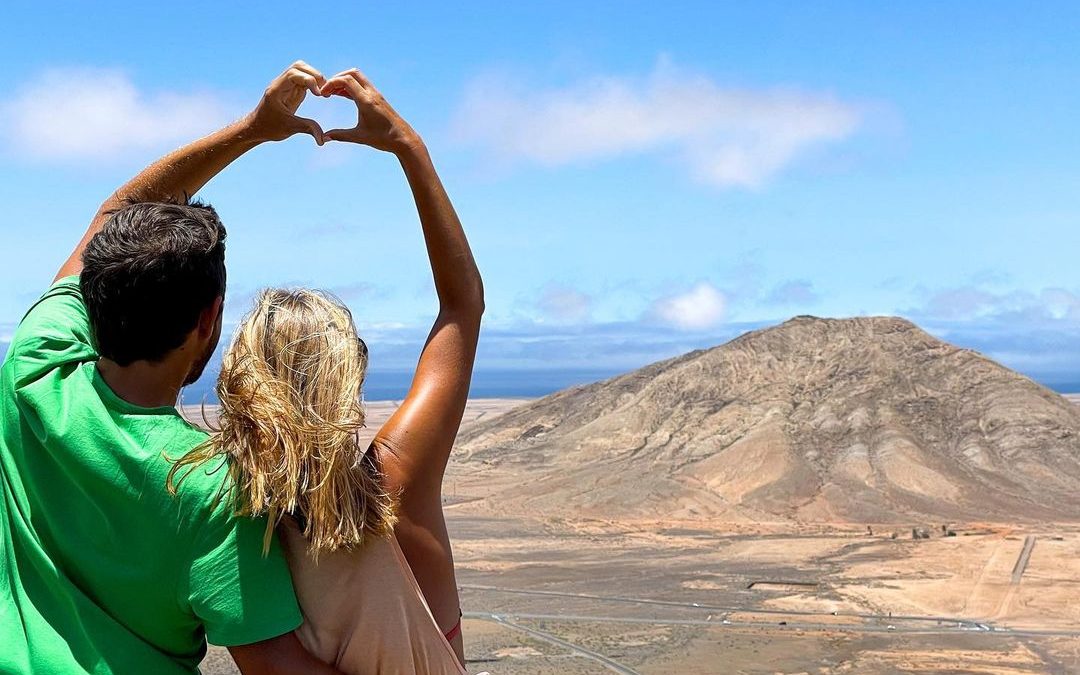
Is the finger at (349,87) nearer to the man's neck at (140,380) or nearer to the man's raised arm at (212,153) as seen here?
the man's raised arm at (212,153)

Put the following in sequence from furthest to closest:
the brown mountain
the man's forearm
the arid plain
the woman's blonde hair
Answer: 1. the brown mountain
2. the arid plain
3. the man's forearm
4. the woman's blonde hair

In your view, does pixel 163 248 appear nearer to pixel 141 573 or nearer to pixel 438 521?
pixel 141 573

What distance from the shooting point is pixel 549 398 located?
164 ft

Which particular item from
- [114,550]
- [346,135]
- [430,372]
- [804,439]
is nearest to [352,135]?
[346,135]

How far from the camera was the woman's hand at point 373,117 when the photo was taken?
2297 mm

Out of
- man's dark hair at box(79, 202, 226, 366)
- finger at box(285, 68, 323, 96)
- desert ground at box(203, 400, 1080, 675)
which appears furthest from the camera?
desert ground at box(203, 400, 1080, 675)

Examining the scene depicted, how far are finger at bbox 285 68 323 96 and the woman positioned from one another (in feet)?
1.73

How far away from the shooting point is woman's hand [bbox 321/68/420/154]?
2.30 meters

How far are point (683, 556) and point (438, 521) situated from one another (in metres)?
24.3

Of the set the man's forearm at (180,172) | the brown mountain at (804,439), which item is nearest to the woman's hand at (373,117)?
the man's forearm at (180,172)

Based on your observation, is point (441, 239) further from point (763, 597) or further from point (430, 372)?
point (763, 597)

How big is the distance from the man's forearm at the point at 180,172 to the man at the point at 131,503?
19.4 inches

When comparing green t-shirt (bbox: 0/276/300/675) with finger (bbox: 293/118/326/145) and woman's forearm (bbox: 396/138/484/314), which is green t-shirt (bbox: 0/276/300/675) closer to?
woman's forearm (bbox: 396/138/484/314)

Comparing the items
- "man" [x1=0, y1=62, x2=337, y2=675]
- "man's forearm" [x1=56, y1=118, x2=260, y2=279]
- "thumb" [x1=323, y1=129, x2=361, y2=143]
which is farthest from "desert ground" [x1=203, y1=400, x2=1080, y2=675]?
"man" [x1=0, y1=62, x2=337, y2=675]
